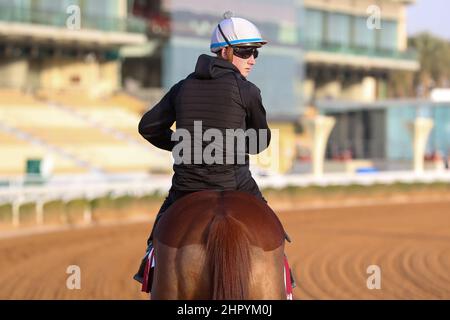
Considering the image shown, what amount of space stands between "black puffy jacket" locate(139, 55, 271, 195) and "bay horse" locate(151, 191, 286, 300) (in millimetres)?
207

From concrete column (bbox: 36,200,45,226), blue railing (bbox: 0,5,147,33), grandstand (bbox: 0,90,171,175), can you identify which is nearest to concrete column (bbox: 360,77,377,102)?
blue railing (bbox: 0,5,147,33)

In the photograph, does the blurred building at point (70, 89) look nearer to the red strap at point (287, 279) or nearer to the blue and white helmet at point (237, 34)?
the blue and white helmet at point (237, 34)

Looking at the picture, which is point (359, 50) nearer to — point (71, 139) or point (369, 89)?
point (369, 89)

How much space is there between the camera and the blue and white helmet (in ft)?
13.9

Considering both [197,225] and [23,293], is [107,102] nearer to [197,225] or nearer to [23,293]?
[23,293]

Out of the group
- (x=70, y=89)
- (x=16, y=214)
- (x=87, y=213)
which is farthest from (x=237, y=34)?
(x=70, y=89)

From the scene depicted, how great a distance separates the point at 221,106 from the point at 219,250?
2.75 ft

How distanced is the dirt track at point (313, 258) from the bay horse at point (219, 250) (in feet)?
19.8

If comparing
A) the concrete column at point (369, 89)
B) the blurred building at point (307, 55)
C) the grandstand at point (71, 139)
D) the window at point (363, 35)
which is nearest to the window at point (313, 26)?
the blurred building at point (307, 55)

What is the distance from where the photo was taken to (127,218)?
20.0 meters

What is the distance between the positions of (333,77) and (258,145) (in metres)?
54.7

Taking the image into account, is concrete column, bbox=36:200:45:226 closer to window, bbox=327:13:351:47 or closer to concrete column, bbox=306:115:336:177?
concrete column, bbox=306:115:336:177

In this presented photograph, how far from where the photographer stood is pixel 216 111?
4062 mm
